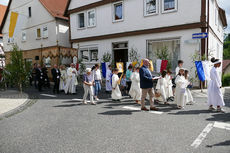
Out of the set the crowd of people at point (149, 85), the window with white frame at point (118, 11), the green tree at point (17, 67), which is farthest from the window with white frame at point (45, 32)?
the green tree at point (17, 67)

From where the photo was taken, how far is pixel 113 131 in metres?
4.50

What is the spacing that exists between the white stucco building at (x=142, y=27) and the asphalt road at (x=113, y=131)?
634cm

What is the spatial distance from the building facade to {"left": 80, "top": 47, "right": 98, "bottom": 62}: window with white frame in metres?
0.78

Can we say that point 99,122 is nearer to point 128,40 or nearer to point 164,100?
point 164,100

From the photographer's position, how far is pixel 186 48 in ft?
37.4

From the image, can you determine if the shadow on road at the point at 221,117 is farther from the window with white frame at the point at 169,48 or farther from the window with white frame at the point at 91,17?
the window with white frame at the point at 91,17

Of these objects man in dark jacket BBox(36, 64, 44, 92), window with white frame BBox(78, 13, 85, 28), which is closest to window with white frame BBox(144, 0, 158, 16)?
window with white frame BBox(78, 13, 85, 28)

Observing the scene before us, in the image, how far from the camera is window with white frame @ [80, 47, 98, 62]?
16703 millimetres

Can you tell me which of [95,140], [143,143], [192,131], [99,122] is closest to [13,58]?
[99,122]

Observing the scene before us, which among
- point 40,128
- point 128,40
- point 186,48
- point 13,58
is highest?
point 128,40

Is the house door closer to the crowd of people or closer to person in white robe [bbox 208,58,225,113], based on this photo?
the crowd of people

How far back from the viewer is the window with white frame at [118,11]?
14.6 meters

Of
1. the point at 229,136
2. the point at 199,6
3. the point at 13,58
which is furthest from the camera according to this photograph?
the point at 199,6

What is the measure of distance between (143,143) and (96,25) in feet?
45.7
